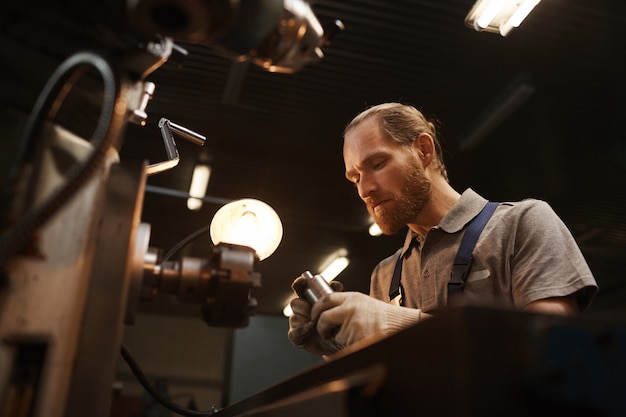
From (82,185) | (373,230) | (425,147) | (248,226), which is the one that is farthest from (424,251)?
(373,230)

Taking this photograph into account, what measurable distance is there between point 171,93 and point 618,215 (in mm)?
4023

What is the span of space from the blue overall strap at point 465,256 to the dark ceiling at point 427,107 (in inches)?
62.4

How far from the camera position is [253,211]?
114 centimetres

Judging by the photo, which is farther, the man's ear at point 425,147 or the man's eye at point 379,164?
the man's ear at point 425,147

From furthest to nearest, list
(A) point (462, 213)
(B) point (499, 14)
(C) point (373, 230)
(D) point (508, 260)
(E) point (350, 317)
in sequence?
1. (C) point (373, 230)
2. (B) point (499, 14)
3. (A) point (462, 213)
4. (D) point (508, 260)
5. (E) point (350, 317)

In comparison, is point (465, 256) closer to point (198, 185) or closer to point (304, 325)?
point (304, 325)

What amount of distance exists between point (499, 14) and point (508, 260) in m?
1.35

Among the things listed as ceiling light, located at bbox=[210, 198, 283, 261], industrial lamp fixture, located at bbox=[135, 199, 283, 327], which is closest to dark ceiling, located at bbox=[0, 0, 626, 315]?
ceiling light, located at bbox=[210, 198, 283, 261]

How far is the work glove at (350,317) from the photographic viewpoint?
40.9 inches

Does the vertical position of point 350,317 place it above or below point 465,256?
below

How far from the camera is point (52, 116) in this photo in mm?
654

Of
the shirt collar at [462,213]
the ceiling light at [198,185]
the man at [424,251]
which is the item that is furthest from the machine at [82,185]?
the ceiling light at [198,185]

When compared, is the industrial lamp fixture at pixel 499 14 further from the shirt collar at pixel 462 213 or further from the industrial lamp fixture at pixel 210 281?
the industrial lamp fixture at pixel 210 281

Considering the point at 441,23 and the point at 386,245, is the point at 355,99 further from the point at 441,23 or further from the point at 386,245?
the point at 386,245
